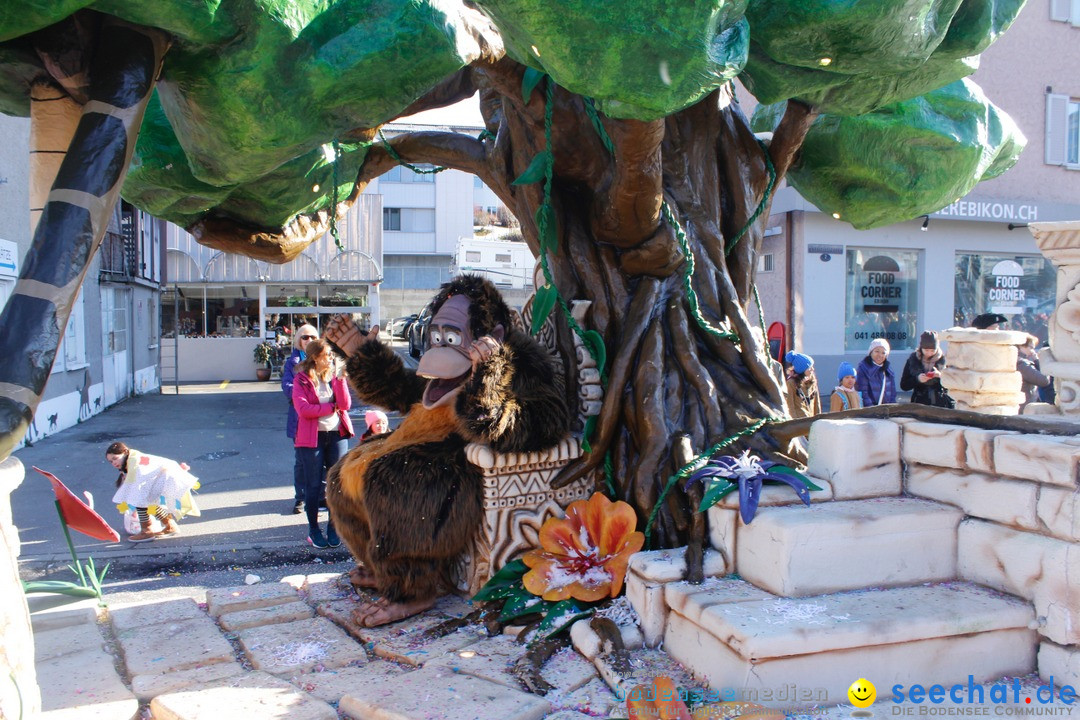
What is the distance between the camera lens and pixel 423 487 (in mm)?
3273

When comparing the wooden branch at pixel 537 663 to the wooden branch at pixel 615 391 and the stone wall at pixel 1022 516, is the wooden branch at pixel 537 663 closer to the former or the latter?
the wooden branch at pixel 615 391

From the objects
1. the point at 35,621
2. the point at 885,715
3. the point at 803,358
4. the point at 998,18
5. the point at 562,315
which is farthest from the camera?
the point at 803,358

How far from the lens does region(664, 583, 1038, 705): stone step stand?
2.32 meters

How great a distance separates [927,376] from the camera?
20.9 ft

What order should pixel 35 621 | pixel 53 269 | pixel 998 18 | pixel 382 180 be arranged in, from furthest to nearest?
pixel 382 180 → pixel 35 621 → pixel 998 18 → pixel 53 269

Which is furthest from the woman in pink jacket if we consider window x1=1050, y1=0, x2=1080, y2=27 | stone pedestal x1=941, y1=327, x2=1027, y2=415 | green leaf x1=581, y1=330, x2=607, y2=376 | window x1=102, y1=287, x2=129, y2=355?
window x1=1050, y1=0, x2=1080, y2=27

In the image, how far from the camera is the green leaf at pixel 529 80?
3.30 meters

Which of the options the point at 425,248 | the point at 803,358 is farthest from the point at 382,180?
the point at 803,358

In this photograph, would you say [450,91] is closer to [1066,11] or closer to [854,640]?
[854,640]

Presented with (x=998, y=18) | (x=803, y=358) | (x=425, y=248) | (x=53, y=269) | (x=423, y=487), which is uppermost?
(x=425, y=248)

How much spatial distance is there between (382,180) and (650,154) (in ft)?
95.4

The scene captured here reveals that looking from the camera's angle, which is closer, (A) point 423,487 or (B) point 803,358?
(A) point 423,487

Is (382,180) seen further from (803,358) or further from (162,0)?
(162,0)
